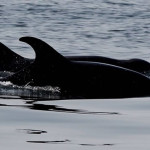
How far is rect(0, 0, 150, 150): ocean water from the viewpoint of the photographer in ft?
25.6

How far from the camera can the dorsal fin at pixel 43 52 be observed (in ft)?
35.6

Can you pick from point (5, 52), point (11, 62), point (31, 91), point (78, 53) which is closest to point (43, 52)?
point (31, 91)

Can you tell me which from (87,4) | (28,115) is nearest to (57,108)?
(28,115)

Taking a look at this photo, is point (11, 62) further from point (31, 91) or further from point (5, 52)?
point (31, 91)

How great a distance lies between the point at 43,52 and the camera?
1085 centimetres

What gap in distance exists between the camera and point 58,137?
25.7 ft

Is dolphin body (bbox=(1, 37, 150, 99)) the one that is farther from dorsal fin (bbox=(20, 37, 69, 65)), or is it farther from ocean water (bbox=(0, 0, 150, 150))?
ocean water (bbox=(0, 0, 150, 150))

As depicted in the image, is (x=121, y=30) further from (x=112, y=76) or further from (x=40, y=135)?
(x=40, y=135)

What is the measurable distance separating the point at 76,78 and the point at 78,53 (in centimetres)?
826

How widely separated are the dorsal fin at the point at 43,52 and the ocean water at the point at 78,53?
2.32 feet

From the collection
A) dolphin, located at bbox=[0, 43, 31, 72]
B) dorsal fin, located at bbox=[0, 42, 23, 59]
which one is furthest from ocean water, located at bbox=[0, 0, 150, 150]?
dolphin, located at bbox=[0, 43, 31, 72]

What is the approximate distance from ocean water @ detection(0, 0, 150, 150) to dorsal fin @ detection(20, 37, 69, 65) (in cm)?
71

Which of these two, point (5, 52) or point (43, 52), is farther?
point (5, 52)

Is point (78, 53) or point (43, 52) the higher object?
point (78, 53)
